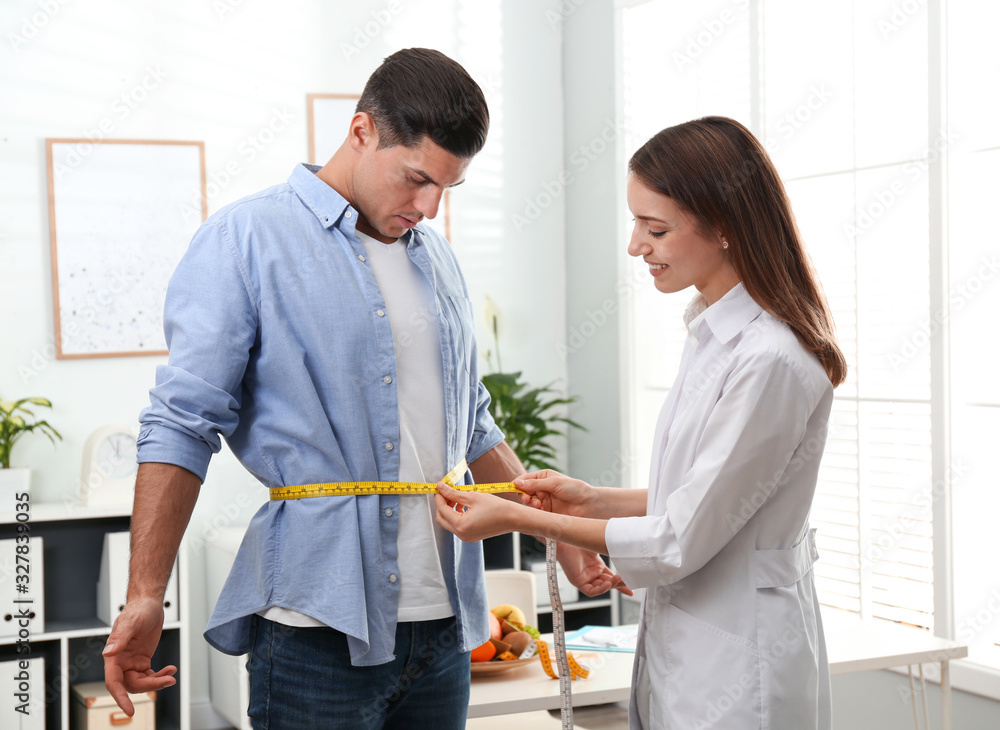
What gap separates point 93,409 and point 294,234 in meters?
3.14

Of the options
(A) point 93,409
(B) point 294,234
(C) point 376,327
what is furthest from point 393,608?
(A) point 93,409

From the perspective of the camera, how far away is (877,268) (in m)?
3.68

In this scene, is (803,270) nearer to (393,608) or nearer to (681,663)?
(681,663)

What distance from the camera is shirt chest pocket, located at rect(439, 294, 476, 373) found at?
1.72 meters

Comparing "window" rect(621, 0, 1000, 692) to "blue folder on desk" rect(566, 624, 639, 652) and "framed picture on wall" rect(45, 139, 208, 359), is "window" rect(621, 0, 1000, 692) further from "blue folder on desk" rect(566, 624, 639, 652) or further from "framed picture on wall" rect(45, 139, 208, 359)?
"framed picture on wall" rect(45, 139, 208, 359)

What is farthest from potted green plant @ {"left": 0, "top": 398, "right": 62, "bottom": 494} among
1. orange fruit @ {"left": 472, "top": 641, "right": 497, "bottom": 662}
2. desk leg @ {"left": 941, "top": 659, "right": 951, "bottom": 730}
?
desk leg @ {"left": 941, "top": 659, "right": 951, "bottom": 730}

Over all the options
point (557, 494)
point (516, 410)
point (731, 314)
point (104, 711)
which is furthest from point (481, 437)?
point (516, 410)

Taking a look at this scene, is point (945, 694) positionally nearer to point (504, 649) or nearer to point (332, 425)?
point (504, 649)

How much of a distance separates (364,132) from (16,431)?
3.04 metres

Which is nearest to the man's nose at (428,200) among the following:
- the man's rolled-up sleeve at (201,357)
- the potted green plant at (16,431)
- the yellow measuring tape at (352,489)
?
the man's rolled-up sleeve at (201,357)

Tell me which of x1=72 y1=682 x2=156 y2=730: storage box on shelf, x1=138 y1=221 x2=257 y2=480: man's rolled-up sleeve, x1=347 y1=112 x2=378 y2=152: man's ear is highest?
x1=347 y1=112 x2=378 y2=152: man's ear

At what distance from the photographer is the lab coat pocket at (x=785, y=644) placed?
5.03 feet

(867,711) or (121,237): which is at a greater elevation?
(121,237)

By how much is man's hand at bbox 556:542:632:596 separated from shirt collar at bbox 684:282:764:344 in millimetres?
663
